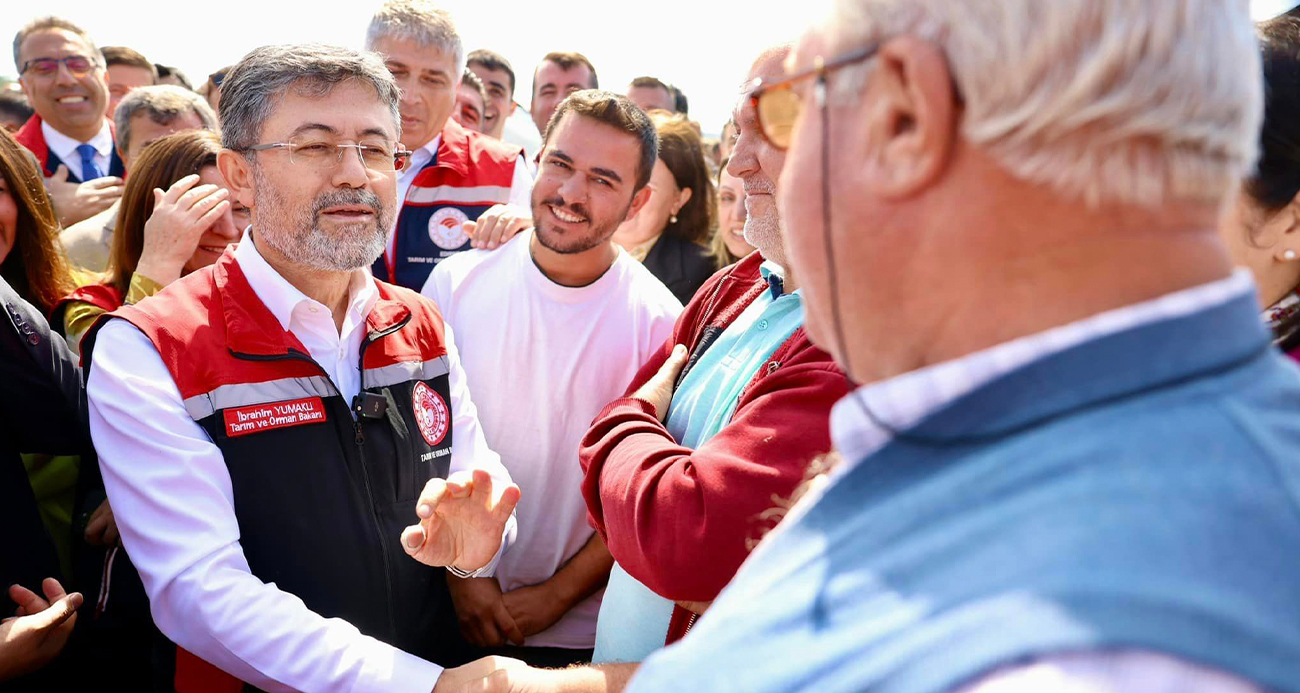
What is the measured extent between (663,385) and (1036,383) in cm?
165

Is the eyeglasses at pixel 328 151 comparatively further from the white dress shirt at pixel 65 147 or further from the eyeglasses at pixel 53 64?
the eyeglasses at pixel 53 64

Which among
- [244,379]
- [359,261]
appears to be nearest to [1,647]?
[244,379]

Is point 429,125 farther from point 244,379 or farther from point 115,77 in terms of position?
point 115,77

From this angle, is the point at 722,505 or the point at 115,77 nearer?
the point at 722,505

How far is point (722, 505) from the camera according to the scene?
5.88 ft

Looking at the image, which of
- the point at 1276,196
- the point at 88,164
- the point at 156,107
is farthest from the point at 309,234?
the point at 88,164

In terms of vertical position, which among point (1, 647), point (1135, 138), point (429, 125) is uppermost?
point (1135, 138)

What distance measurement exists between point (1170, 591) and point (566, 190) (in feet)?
9.90

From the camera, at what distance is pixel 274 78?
8.53 feet

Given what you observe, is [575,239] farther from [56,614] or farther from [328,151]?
[56,614]

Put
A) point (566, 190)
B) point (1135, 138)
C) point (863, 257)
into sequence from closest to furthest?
1. point (1135, 138)
2. point (863, 257)
3. point (566, 190)

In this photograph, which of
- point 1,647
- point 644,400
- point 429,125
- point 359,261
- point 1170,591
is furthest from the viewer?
point 429,125

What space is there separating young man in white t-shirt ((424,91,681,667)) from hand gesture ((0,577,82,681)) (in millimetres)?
987

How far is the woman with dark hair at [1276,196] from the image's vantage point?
1.92m
